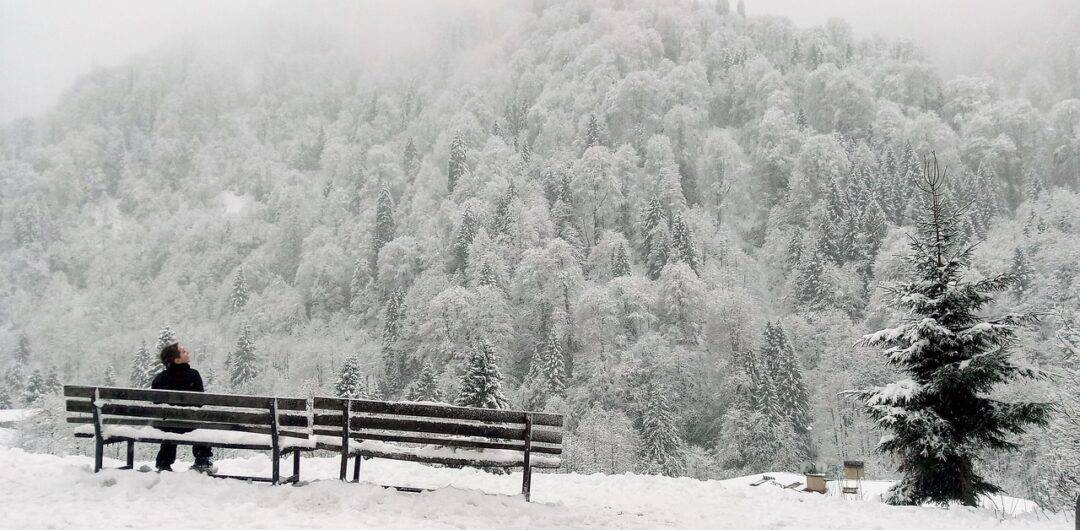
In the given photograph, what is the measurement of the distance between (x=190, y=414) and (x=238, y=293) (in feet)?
305

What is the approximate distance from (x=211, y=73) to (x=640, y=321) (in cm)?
14325

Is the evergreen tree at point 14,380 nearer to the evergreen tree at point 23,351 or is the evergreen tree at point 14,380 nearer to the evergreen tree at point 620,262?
the evergreen tree at point 23,351

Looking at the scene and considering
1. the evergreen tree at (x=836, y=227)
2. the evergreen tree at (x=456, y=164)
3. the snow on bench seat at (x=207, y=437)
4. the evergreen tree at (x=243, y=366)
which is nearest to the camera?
the snow on bench seat at (x=207, y=437)

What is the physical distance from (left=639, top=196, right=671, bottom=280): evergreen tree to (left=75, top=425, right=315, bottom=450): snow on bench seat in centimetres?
6631

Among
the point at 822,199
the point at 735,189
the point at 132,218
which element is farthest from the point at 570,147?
the point at 132,218

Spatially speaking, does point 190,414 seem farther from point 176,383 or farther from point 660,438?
point 660,438

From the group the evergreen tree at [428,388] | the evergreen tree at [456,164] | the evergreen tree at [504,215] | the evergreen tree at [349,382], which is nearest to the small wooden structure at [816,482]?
the evergreen tree at [349,382]

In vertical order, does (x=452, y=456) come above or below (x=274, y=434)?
below

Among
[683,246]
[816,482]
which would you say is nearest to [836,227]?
[683,246]

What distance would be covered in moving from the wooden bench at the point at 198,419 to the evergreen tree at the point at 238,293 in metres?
90.7

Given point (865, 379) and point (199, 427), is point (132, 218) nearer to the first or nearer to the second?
point (865, 379)

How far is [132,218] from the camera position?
130250 mm

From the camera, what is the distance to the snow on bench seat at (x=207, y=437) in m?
8.22

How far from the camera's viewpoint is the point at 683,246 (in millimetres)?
73250
